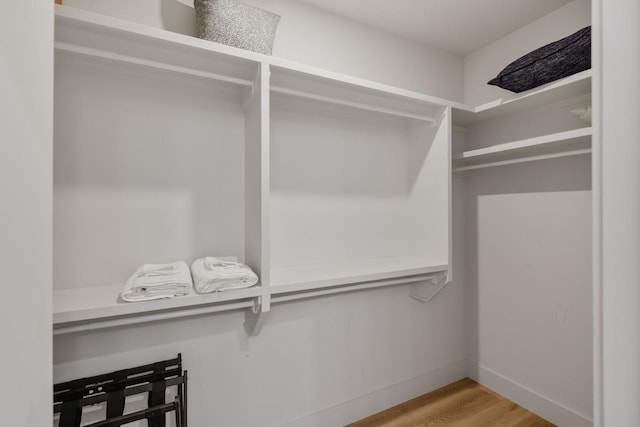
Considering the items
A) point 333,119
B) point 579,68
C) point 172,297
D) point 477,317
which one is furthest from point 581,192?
point 172,297

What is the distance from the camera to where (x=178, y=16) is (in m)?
1.36

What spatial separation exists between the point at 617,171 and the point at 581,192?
5.86 feet

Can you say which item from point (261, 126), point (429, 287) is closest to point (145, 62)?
point (261, 126)

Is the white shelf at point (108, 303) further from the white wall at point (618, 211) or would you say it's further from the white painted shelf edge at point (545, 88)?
the white painted shelf edge at point (545, 88)

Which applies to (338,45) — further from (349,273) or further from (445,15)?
(349,273)

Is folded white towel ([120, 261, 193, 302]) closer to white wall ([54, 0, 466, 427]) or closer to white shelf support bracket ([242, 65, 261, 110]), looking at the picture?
white wall ([54, 0, 466, 427])

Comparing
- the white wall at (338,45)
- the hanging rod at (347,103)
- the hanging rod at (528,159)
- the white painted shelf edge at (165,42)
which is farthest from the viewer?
the hanging rod at (528,159)

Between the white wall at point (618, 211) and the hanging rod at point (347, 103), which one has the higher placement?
the hanging rod at point (347, 103)

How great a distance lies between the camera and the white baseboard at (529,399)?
168 centimetres

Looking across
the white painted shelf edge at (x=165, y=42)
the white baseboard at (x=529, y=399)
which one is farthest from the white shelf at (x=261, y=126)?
the white baseboard at (x=529, y=399)

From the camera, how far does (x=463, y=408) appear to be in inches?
73.9

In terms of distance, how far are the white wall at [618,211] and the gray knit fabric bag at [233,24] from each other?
4.12 ft

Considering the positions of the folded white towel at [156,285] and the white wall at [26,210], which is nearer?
the white wall at [26,210]

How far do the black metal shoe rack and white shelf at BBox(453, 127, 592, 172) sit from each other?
189cm
